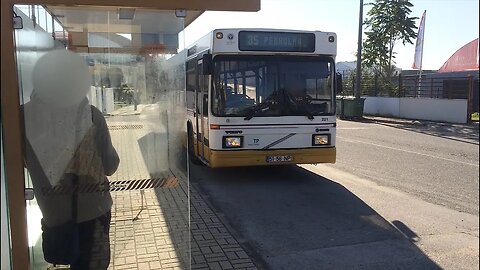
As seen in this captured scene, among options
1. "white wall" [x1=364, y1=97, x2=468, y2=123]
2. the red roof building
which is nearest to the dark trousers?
"white wall" [x1=364, y1=97, x2=468, y2=123]

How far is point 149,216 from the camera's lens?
3.88 metres

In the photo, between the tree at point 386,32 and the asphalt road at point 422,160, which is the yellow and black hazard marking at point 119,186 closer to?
the asphalt road at point 422,160

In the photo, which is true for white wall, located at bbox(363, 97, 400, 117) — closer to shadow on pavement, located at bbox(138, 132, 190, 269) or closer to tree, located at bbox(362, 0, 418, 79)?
tree, located at bbox(362, 0, 418, 79)

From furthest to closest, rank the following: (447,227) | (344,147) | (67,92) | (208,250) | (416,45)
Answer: (416,45) < (344,147) < (447,227) < (208,250) < (67,92)

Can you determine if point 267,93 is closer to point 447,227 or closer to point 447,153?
point 447,227

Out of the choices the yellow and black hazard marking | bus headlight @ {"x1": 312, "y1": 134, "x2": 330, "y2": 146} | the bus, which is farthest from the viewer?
bus headlight @ {"x1": 312, "y1": 134, "x2": 330, "y2": 146}

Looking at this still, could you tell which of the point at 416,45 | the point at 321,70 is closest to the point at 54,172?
the point at 321,70

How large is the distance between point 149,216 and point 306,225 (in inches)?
97.9

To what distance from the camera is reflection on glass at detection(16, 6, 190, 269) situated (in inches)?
112

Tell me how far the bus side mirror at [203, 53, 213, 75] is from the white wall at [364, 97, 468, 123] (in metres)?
15.3

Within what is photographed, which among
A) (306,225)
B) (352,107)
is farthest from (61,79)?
(352,107)

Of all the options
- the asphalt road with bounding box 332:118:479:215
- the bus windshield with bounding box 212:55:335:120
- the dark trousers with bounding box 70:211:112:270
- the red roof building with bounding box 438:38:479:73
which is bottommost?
the asphalt road with bounding box 332:118:479:215

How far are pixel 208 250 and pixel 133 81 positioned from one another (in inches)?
82.7

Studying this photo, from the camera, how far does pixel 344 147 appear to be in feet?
44.5
